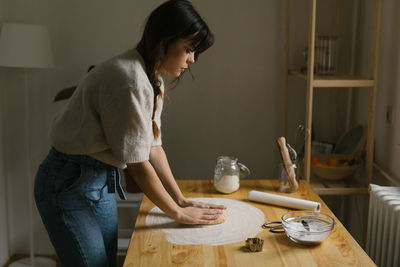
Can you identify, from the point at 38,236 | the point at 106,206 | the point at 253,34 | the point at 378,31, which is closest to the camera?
the point at 106,206

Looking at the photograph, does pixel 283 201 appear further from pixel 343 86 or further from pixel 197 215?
pixel 343 86

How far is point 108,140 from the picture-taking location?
1.30m

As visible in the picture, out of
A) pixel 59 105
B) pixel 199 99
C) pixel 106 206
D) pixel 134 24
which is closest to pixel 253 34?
pixel 199 99

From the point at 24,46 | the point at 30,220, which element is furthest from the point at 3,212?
the point at 24,46

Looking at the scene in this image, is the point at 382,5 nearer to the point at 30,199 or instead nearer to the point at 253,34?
the point at 253,34

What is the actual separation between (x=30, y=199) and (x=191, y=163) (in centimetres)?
93

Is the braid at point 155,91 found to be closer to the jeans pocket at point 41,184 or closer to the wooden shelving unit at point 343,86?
the jeans pocket at point 41,184

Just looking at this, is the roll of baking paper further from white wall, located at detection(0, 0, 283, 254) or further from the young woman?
white wall, located at detection(0, 0, 283, 254)

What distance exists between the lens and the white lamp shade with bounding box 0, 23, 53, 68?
232cm

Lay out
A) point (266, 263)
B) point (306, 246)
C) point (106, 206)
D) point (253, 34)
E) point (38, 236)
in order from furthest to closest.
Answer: point (38, 236) < point (253, 34) < point (106, 206) < point (306, 246) < point (266, 263)

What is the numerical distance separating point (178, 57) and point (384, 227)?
0.95 m

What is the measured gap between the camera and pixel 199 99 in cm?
256

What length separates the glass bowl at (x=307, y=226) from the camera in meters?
1.28

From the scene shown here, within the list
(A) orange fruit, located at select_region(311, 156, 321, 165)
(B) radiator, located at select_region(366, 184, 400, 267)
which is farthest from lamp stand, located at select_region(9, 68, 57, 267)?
(B) radiator, located at select_region(366, 184, 400, 267)
